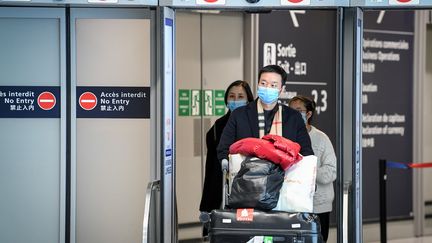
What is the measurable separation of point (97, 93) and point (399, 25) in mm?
4171

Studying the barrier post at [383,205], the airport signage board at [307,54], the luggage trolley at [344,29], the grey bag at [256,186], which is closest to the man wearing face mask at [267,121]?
the grey bag at [256,186]

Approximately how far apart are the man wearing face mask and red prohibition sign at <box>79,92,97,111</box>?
142cm

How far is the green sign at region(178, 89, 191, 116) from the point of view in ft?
25.4

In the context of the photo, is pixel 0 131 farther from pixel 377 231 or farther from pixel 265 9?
pixel 377 231

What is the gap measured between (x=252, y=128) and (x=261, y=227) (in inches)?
30.1

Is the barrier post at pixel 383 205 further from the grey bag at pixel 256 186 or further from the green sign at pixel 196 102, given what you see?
the grey bag at pixel 256 186

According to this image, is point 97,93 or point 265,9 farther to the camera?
point 97,93

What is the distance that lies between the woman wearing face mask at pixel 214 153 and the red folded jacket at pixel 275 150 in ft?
4.31

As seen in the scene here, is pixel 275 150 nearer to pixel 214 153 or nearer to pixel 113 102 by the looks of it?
pixel 214 153

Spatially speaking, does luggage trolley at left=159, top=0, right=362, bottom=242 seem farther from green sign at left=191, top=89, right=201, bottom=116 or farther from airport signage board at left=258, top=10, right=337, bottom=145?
airport signage board at left=258, top=10, right=337, bottom=145

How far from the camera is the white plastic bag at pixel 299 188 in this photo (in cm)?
457

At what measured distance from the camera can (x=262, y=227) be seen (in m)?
4.48

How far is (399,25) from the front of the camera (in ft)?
28.7

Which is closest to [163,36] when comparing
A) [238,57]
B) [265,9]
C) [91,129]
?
[265,9]
